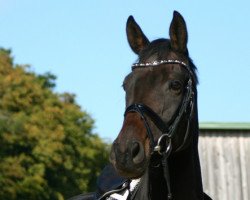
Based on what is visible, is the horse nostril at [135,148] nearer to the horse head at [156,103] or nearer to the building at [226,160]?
the horse head at [156,103]

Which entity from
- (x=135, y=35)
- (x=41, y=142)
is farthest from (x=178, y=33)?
(x=41, y=142)

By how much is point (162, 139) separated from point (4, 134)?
41507 mm

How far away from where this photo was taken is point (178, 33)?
676 centimetres

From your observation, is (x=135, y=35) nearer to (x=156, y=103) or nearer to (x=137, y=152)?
(x=156, y=103)

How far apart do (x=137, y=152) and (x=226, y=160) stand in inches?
382

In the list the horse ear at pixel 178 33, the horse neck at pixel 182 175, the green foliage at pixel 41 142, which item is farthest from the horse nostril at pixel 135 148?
the green foliage at pixel 41 142

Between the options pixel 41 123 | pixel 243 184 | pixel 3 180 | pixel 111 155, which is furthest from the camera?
pixel 41 123

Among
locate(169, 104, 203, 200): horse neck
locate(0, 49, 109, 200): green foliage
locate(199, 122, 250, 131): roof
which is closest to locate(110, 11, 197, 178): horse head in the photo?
locate(169, 104, 203, 200): horse neck

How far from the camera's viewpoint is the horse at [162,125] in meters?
6.09

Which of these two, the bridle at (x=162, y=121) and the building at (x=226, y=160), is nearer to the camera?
the bridle at (x=162, y=121)

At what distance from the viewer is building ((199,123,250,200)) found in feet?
50.2

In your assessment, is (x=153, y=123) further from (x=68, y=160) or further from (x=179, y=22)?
(x=68, y=160)

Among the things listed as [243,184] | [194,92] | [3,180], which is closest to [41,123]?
[3,180]

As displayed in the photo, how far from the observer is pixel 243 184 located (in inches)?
601
